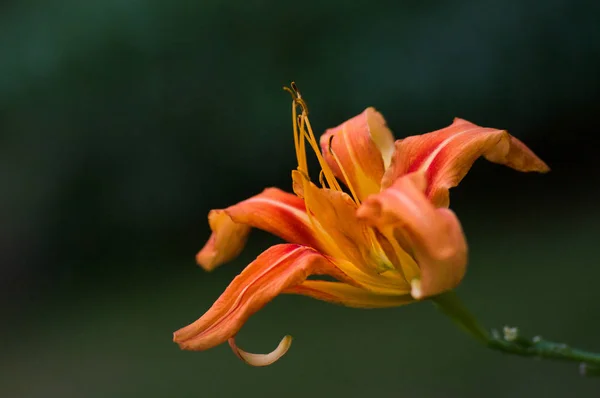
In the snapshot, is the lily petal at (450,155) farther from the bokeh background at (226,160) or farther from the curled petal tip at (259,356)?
the bokeh background at (226,160)

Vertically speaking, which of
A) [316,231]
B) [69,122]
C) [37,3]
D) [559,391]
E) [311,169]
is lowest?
[559,391]

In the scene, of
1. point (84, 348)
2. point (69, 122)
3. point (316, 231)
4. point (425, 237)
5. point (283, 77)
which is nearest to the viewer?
point (425, 237)

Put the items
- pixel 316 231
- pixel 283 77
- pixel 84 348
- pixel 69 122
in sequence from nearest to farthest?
1. pixel 316 231
2. pixel 84 348
3. pixel 283 77
4. pixel 69 122

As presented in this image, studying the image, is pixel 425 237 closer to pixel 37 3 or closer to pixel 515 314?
pixel 515 314

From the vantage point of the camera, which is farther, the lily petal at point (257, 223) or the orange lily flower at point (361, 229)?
the lily petal at point (257, 223)

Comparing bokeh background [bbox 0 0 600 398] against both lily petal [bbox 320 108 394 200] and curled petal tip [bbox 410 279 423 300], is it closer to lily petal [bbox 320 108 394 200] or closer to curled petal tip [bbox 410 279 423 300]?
lily petal [bbox 320 108 394 200]

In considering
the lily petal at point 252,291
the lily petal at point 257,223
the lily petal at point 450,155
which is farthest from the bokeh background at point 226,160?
the lily petal at point 252,291

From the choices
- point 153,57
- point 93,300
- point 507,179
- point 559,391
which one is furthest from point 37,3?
point 559,391

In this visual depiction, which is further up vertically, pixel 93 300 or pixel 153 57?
pixel 153 57
